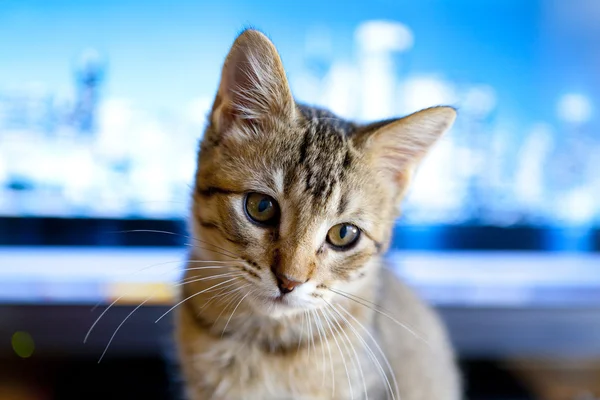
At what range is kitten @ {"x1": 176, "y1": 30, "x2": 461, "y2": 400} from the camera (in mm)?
608


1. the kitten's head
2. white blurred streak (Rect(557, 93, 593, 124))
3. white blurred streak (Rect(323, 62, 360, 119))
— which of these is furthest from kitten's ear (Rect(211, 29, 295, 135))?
white blurred streak (Rect(557, 93, 593, 124))

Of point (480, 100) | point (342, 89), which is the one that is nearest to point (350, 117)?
point (342, 89)

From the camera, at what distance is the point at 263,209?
0.62 m

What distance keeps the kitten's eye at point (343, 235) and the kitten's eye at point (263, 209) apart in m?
0.08

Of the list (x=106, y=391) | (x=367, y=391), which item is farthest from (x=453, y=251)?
(x=106, y=391)

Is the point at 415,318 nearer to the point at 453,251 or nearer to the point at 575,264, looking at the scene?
the point at 453,251

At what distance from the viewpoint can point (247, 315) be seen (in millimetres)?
688

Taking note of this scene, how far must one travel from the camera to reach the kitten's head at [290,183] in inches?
23.6

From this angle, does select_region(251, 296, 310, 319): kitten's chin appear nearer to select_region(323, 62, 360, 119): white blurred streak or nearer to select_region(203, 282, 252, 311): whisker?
select_region(203, 282, 252, 311): whisker

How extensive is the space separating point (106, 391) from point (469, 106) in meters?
0.92

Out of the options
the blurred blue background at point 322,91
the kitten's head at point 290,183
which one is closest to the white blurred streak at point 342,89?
the blurred blue background at point 322,91

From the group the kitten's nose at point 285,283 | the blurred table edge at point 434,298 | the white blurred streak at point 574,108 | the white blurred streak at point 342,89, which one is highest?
the white blurred streak at point 574,108

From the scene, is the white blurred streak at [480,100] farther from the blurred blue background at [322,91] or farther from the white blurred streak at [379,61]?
the white blurred streak at [379,61]

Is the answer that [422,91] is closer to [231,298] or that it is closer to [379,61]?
[379,61]
